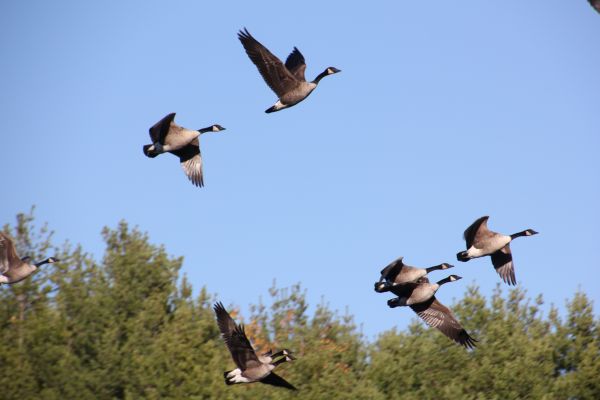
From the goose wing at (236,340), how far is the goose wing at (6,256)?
6.51 m

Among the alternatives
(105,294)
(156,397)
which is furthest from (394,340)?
(105,294)

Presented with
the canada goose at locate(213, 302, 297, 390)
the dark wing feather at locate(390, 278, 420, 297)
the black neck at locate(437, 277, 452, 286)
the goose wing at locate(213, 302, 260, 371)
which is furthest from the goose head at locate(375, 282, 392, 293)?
the goose wing at locate(213, 302, 260, 371)

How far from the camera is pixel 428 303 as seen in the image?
20797 millimetres

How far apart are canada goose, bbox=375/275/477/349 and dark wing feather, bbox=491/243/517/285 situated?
0.92 m

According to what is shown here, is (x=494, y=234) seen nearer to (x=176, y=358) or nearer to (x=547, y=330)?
(x=176, y=358)

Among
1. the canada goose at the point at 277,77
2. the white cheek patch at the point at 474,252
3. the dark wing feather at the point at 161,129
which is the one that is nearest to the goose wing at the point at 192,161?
the dark wing feather at the point at 161,129

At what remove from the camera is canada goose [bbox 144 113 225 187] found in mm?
19547

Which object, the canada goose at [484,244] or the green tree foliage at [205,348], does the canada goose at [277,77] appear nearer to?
the canada goose at [484,244]

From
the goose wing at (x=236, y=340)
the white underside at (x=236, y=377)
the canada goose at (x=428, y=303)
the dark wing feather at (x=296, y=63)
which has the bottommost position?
the white underside at (x=236, y=377)

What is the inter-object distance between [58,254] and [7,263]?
20883 millimetres

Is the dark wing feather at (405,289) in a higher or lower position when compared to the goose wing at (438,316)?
higher

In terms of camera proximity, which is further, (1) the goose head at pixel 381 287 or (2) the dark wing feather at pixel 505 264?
(2) the dark wing feather at pixel 505 264

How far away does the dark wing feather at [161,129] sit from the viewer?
1905cm

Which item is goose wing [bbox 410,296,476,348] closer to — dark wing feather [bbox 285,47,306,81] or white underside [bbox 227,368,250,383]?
white underside [bbox 227,368,250,383]
